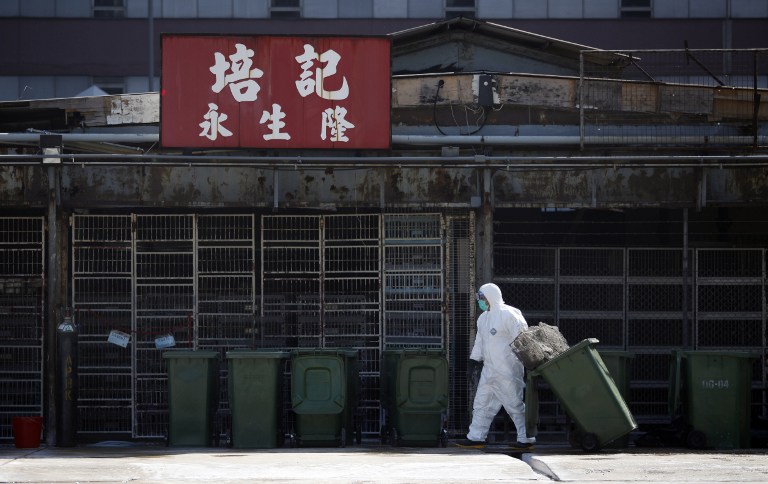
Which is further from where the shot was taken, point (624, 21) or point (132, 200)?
point (624, 21)

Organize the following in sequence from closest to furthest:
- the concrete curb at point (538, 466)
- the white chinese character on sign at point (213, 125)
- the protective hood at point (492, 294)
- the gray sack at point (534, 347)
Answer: the concrete curb at point (538, 466) < the gray sack at point (534, 347) < the protective hood at point (492, 294) < the white chinese character on sign at point (213, 125)

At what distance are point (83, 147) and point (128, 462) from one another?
468 cm

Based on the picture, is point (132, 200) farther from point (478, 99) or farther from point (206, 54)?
point (478, 99)

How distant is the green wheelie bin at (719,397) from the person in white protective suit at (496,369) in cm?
174

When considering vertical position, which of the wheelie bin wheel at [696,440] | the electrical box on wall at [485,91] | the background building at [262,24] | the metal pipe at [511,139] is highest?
the background building at [262,24]

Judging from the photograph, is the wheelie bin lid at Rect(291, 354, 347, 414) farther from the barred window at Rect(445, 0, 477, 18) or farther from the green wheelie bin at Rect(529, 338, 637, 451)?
the barred window at Rect(445, 0, 477, 18)

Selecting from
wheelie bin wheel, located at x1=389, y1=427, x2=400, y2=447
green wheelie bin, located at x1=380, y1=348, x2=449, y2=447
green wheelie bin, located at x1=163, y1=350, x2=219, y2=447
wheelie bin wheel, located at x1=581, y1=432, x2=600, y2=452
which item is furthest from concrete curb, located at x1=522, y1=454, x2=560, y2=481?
green wheelie bin, located at x1=163, y1=350, x2=219, y2=447

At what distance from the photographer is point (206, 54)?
13.7 meters

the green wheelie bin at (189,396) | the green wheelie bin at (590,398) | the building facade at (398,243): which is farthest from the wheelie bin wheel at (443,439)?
the green wheelie bin at (189,396)

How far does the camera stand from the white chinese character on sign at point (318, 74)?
13.7 m

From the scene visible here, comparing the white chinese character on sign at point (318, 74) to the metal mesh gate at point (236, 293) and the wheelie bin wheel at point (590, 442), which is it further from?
the wheelie bin wheel at point (590, 442)

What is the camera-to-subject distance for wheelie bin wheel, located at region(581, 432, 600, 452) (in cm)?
1201

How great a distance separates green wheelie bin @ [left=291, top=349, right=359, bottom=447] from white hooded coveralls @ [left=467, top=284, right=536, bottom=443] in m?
1.42

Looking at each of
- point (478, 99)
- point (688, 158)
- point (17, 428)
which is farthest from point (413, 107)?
point (17, 428)
